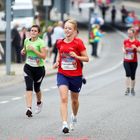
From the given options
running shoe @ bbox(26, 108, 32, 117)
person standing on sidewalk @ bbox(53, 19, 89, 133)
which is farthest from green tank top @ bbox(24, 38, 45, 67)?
person standing on sidewalk @ bbox(53, 19, 89, 133)

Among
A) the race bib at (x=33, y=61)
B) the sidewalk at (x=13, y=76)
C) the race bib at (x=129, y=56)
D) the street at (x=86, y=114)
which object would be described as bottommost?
the sidewalk at (x=13, y=76)

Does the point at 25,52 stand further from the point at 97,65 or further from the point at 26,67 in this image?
the point at 97,65

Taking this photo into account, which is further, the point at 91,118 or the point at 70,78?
the point at 91,118

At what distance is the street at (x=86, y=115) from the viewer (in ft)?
40.4

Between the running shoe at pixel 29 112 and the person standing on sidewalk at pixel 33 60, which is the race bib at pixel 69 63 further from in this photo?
the running shoe at pixel 29 112

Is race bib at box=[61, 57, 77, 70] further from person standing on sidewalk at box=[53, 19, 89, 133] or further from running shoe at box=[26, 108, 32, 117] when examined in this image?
running shoe at box=[26, 108, 32, 117]

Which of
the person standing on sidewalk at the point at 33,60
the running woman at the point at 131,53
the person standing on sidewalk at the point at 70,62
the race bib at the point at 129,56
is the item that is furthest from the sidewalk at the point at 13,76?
the person standing on sidewalk at the point at 70,62

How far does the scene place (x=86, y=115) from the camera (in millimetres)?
15133

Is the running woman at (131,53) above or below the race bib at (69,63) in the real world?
below

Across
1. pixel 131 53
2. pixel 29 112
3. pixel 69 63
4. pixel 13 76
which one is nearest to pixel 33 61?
pixel 29 112

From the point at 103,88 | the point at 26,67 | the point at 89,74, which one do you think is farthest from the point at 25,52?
the point at 89,74

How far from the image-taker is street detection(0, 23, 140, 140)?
40.4 ft

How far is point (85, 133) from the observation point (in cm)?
1247

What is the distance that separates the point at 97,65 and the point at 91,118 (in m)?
18.9
